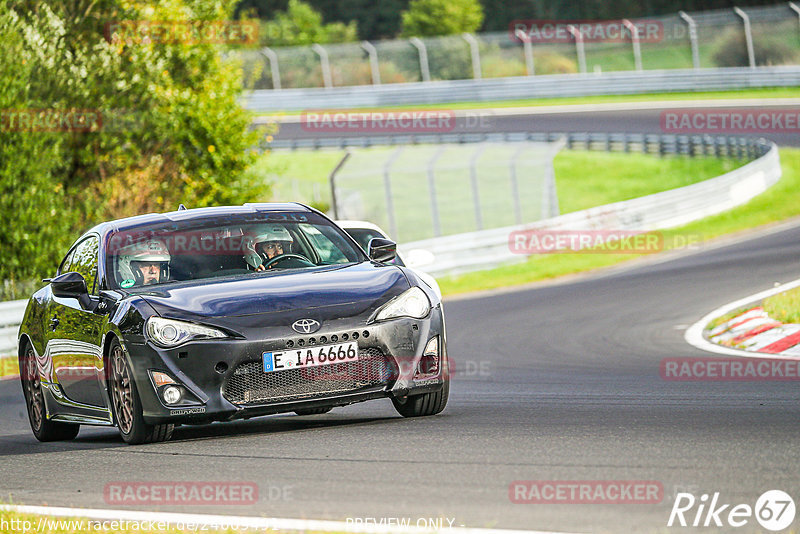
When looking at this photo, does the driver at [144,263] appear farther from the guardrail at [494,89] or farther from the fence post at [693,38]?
the guardrail at [494,89]

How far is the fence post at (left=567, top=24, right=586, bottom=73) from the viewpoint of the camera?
51.8 metres

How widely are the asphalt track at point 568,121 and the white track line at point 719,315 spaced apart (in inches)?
995

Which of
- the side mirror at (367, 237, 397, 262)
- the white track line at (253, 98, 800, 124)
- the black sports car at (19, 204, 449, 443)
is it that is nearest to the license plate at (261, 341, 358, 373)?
the black sports car at (19, 204, 449, 443)

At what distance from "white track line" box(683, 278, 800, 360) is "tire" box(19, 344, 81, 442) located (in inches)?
223

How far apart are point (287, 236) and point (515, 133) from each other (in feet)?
116

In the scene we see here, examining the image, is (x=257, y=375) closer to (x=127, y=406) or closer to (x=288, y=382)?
(x=288, y=382)

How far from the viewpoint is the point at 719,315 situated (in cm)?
1473

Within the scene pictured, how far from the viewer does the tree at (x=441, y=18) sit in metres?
74.6

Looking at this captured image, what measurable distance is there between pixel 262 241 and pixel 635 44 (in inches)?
1773

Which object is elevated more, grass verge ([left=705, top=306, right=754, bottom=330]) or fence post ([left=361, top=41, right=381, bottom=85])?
grass verge ([left=705, top=306, right=754, bottom=330])
